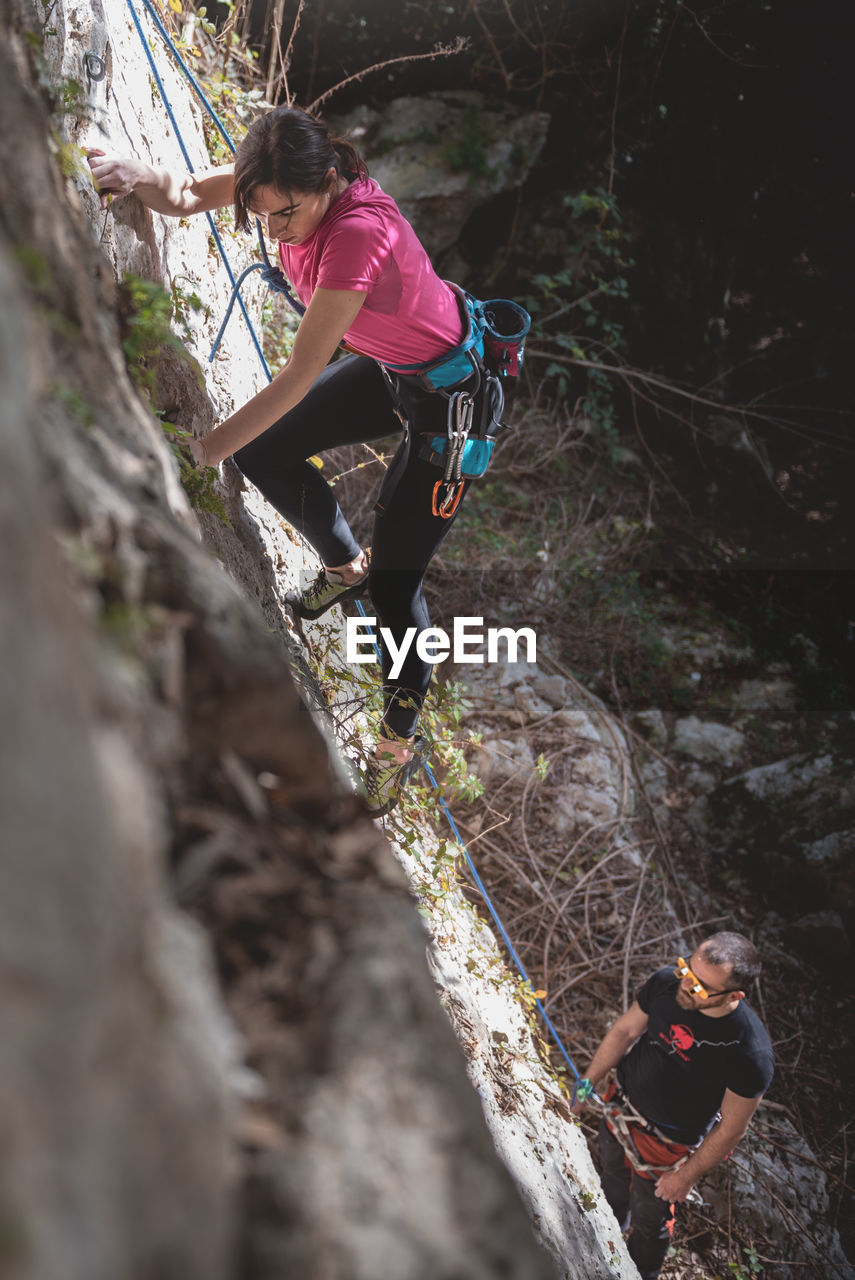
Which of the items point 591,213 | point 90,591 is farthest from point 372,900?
point 591,213

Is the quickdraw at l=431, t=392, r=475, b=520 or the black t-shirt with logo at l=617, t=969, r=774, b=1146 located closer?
the quickdraw at l=431, t=392, r=475, b=520

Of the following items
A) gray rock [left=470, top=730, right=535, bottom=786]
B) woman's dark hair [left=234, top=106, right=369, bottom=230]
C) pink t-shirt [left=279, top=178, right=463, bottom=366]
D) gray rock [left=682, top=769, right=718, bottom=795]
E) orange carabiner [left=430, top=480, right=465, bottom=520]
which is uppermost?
woman's dark hair [left=234, top=106, right=369, bottom=230]

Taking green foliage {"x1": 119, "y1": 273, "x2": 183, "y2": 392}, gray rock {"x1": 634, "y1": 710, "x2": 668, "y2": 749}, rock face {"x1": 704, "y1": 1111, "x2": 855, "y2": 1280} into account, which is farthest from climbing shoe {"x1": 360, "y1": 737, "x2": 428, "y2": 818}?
gray rock {"x1": 634, "y1": 710, "x2": 668, "y2": 749}

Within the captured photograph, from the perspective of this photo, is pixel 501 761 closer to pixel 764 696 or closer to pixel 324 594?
pixel 324 594

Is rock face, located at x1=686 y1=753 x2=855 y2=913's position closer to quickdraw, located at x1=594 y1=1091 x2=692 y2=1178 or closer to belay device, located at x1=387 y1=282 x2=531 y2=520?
quickdraw, located at x1=594 y1=1091 x2=692 y2=1178

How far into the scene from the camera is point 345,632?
11.0 ft

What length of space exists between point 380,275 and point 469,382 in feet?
1.45

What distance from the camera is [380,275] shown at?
6.27ft

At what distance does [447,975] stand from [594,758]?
7.47ft

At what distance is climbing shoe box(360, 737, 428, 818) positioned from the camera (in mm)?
2746

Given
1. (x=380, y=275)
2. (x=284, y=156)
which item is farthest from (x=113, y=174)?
(x=380, y=275)

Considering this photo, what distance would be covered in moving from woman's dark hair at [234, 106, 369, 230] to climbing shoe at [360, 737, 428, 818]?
1.72 meters

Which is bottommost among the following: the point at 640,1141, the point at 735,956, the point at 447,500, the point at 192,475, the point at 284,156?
the point at 640,1141

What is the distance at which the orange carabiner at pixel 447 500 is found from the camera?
232 cm
